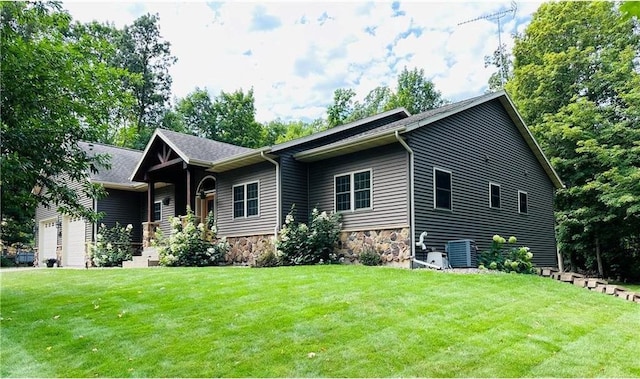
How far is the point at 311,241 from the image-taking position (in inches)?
489

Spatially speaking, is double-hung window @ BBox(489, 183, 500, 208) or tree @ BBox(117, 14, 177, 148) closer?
double-hung window @ BBox(489, 183, 500, 208)

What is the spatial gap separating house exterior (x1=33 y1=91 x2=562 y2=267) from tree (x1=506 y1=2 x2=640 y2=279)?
1.59 m

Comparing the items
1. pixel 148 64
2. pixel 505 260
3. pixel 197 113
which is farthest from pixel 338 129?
pixel 148 64

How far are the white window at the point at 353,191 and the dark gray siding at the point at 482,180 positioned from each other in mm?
1388

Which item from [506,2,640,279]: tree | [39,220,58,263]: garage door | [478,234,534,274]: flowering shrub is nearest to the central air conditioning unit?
[478,234,534,274]: flowering shrub

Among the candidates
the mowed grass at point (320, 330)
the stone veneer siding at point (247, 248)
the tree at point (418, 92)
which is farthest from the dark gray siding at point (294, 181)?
the tree at point (418, 92)

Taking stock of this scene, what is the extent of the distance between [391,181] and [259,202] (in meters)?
4.16

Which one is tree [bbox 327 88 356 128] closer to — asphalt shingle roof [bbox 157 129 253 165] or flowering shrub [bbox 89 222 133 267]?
asphalt shingle roof [bbox 157 129 253 165]

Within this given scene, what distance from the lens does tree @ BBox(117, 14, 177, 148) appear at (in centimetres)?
3541

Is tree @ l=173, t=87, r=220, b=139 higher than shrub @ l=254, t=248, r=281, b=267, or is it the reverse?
tree @ l=173, t=87, r=220, b=139

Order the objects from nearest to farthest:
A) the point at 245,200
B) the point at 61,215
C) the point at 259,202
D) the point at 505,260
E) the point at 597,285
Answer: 1. the point at 597,285
2. the point at 505,260
3. the point at 259,202
4. the point at 245,200
5. the point at 61,215

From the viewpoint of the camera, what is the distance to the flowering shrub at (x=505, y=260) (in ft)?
38.9

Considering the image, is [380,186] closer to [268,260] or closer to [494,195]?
[268,260]

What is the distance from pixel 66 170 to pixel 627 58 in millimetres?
19005
